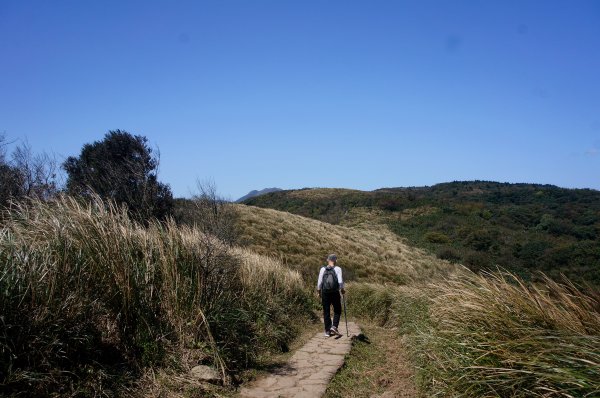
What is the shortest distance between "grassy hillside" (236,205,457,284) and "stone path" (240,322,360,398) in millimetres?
14027

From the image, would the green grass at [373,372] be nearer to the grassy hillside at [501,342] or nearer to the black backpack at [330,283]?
the grassy hillside at [501,342]

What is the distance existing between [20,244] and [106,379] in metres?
1.59

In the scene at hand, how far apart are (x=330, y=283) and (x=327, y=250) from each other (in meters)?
20.5

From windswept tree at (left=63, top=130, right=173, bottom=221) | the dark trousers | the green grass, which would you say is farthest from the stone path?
windswept tree at (left=63, top=130, right=173, bottom=221)

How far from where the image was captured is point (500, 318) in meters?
4.69

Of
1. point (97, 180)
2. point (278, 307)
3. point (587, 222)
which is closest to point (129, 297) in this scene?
point (278, 307)

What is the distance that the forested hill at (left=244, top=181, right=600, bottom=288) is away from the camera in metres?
32.2

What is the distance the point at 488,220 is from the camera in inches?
2162

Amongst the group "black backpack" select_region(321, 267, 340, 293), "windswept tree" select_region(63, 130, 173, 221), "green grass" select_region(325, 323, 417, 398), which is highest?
"windswept tree" select_region(63, 130, 173, 221)

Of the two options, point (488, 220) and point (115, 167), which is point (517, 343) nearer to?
point (115, 167)

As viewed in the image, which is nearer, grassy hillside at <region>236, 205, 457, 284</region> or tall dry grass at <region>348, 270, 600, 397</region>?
tall dry grass at <region>348, 270, 600, 397</region>

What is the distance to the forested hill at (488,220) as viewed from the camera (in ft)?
105

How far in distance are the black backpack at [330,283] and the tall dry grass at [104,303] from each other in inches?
57.7

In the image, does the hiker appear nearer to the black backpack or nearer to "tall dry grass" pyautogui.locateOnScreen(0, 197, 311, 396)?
the black backpack
